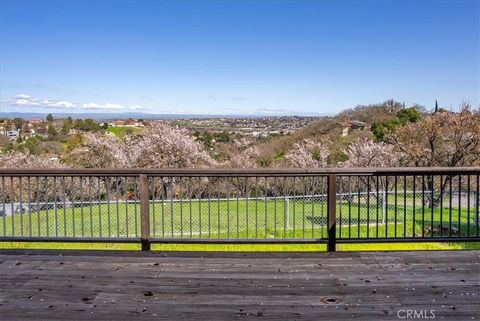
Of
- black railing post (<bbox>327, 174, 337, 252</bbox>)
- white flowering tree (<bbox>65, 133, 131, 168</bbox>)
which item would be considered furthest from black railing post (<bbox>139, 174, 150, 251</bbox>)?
white flowering tree (<bbox>65, 133, 131, 168</bbox>)

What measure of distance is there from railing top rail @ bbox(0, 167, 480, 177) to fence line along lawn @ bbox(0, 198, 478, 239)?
0.45 m

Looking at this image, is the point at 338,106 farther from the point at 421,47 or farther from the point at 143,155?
the point at 143,155

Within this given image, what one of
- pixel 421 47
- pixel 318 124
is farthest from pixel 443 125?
pixel 318 124

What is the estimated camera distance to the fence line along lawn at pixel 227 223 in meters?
4.57

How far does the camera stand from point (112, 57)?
19.1 metres

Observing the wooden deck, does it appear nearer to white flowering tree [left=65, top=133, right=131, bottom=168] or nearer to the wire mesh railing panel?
the wire mesh railing panel

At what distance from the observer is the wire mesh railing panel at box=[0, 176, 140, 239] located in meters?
4.45

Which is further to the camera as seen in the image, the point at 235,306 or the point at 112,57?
the point at 112,57

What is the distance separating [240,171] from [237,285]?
1.32 metres

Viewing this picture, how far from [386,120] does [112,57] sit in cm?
1433

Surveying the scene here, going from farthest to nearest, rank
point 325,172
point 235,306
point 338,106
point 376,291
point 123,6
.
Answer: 1. point 338,106
2. point 123,6
3. point 325,172
4. point 376,291
5. point 235,306

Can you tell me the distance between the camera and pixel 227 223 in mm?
5184

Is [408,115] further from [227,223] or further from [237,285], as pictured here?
[237,285]

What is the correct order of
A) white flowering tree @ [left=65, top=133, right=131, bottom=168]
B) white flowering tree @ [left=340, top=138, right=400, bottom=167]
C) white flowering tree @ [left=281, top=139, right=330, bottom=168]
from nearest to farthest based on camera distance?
white flowering tree @ [left=340, top=138, right=400, bottom=167] < white flowering tree @ [left=65, top=133, right=131, bottom=168] < white flowering tree @ [left=281, top=139, right=330, bottom=168]
